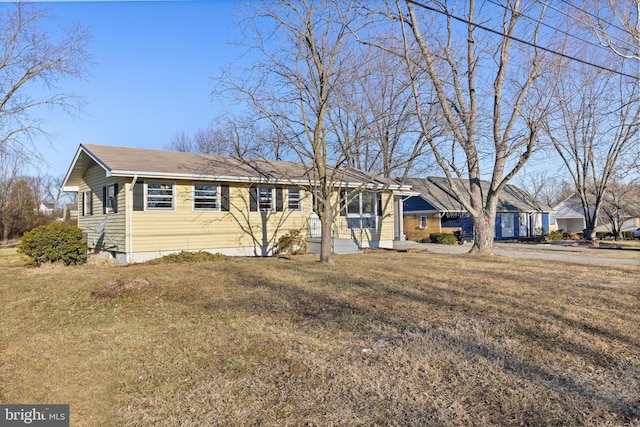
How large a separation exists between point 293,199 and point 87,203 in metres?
8.16

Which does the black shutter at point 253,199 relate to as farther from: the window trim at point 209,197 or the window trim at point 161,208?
the window trim at point 161,208

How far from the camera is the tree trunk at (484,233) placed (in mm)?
16453

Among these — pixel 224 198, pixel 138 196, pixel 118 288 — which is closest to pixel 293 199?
pixel 224 198

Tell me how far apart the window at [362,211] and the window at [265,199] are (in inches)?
136

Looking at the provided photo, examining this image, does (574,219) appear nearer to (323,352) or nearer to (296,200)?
(296,200)

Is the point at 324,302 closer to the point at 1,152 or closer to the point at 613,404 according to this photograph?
the point at 613,404

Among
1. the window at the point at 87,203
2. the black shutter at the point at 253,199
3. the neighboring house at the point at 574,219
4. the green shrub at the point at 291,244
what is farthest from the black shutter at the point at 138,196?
the neighboring house at the point at 574,219

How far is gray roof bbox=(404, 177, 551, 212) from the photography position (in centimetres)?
2972

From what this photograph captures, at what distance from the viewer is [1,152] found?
1908 cm

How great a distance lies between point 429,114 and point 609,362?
10.9m

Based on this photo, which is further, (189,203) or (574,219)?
(574,219)

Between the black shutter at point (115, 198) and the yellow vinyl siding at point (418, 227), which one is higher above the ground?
the black shutter at point (115, 198)

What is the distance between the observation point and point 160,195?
13617mm

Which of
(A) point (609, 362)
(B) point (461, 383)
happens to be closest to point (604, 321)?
(A) point (609, 362)
